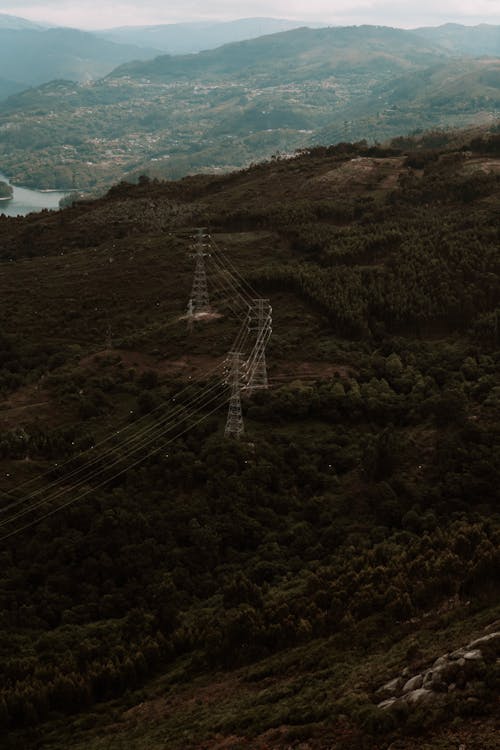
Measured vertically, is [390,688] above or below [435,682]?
below

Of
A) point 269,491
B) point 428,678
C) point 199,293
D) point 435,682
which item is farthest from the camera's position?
point 199,293

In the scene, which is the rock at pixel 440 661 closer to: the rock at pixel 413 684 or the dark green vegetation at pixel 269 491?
the rock at pixel 413 684

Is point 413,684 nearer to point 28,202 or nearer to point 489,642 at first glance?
point 489,642

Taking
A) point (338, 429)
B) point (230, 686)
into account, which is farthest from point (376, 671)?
point (338, 429)

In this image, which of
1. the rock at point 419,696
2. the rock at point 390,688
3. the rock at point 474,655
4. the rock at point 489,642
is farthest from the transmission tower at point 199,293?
the rock at point 419,696

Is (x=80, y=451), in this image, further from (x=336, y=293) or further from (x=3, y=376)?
(x=336, y=293)

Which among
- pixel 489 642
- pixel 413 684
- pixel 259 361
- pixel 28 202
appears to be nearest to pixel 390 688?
pixel 413 684
